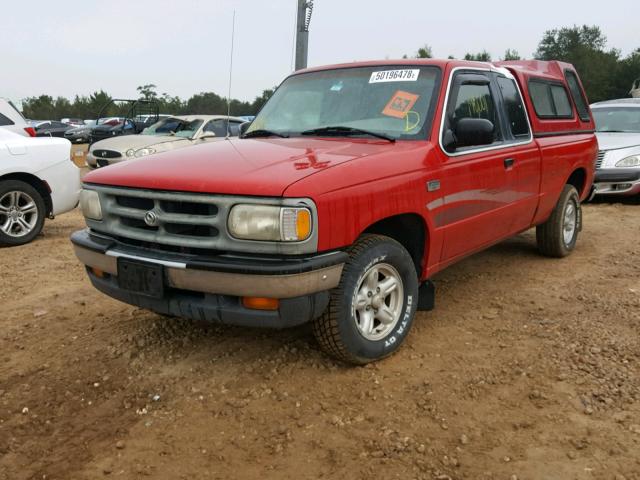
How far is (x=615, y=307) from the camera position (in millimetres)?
4254

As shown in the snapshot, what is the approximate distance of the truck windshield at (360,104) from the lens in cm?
372

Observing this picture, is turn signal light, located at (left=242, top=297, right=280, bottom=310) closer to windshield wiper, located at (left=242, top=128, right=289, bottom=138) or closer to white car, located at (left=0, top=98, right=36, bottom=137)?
windshield wiper, located at (left=242, top=128, right=289, bottom=138)

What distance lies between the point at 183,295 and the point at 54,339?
4.77 ft

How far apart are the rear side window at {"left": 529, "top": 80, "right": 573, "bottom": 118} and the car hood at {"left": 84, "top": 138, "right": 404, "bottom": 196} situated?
7.11 feet

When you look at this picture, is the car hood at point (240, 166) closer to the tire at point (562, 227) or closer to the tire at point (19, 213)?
the tire at point (562, 227)

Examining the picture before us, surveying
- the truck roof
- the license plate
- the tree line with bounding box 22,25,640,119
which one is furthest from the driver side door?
the tree line with bounding box 22,25,640,119

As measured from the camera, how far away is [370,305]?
3.29 meters

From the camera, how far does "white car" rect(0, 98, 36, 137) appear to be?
880 cm

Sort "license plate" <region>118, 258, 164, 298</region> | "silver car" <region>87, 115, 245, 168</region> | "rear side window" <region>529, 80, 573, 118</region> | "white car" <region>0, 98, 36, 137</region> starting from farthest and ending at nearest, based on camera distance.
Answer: "silver car" <region>87, 115, 245, 168</region>
"white car" <region>0, 98, 36, 137</region>
"rear side window" <region>529, 80, 573, 118</region>
"license plate" <region>118, 258, 164, 298</region>

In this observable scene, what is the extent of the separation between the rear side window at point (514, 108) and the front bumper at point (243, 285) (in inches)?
94.1

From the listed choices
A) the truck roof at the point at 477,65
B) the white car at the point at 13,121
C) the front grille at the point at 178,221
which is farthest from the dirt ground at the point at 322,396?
the white car at the point at 13,121

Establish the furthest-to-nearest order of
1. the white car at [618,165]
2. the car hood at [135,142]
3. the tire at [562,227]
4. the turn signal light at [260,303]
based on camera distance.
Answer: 1. the car hood at [135,142]
2. the white car at [618,165]
3. the tire at [562,227]
4. the turn signal light at [260,303]

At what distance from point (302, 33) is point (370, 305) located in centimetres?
816

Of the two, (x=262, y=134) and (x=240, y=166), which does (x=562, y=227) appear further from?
(x=240, y=166)
